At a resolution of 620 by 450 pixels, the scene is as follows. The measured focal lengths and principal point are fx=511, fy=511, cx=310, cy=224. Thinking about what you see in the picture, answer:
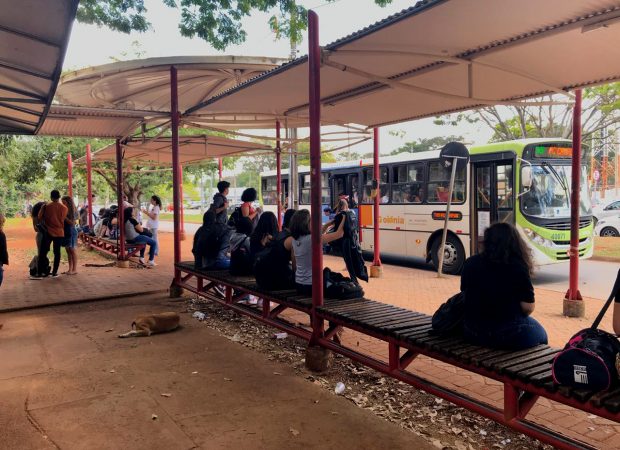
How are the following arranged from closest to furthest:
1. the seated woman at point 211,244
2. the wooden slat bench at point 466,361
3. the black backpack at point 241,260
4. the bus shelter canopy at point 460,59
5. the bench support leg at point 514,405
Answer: the wooden slat bench at point 466,361, the bench support leg at point 514,405, the bus shelter canopy at point 460,59, the black backpack at point 241,260, the seated woman at point 211,244

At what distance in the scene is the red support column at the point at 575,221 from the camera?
20.7 feet

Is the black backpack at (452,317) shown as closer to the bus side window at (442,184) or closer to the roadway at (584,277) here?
the roadway at (584,277)

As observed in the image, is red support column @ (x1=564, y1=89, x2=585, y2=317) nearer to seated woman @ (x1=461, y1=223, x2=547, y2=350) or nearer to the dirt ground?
seated woman @ (x1=461, y1=223, x2=547, y2=350)

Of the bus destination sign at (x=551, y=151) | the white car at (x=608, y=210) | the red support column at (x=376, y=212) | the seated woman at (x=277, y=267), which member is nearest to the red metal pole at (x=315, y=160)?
the seated woman at (x=277, y=267)

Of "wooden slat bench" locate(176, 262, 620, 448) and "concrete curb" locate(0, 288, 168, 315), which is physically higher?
"wooden slat bench" locate(176, 262, 620, 448)

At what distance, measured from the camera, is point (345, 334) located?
601 cm

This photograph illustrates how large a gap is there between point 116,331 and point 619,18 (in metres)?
5.95

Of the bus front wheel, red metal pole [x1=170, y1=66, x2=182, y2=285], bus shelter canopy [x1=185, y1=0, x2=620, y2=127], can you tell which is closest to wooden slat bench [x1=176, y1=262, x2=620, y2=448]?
bus shelter canopy [x1=185, y1=0, x2=620, y2=127]

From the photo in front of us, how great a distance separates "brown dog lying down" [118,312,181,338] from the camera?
19.4 feet

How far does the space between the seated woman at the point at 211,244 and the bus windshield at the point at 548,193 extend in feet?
19.5

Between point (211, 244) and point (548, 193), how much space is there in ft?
22.2

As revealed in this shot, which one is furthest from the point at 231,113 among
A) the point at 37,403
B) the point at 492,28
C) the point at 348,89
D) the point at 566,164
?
the point at 566,164

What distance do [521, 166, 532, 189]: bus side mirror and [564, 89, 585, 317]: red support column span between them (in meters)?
3.48

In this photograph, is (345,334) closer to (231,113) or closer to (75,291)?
(231,113)
